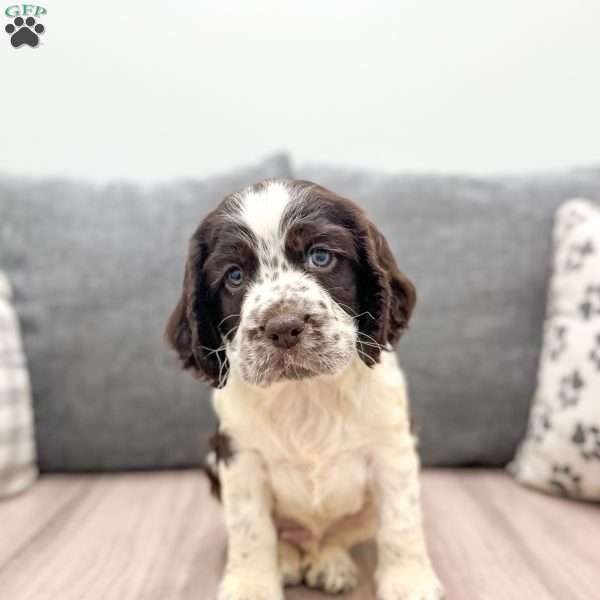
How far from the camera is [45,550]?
2102mm

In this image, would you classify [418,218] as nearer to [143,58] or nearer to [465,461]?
[465,461]

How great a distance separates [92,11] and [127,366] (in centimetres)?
139

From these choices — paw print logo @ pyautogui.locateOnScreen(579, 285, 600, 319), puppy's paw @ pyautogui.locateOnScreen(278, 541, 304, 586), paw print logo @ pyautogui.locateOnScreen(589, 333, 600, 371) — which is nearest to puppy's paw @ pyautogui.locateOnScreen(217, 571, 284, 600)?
puppy's paw @ pyautogui.locateOnScreen(278, 541, 304, 586)

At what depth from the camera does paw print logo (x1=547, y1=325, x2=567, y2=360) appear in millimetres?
2484

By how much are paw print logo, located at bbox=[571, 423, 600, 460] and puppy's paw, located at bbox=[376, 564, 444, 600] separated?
34.7 inches

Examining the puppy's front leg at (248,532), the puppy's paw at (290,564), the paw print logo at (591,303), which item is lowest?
the puppy's paw at (290,564)

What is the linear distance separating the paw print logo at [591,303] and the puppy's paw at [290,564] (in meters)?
1.37

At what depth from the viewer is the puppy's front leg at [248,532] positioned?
1.70 metres

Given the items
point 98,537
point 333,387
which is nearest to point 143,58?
point 333,387

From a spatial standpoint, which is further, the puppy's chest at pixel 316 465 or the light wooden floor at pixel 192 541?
the light wooden floor at pixel 192 541

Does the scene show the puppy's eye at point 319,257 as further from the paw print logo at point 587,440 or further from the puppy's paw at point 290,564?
the paw print logo at point 587,440

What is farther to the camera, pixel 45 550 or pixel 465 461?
pixel 465 461

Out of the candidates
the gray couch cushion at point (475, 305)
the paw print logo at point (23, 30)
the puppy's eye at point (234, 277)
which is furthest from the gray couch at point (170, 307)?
the puppy's eye at point (234, 277)

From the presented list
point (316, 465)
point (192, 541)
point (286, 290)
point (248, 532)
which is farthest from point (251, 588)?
point (286, 290)
